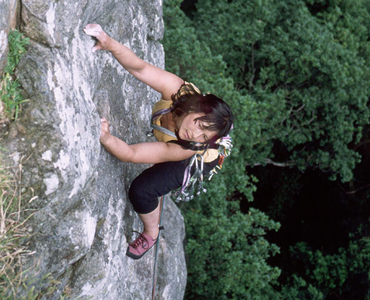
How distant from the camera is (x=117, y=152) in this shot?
3.14 m

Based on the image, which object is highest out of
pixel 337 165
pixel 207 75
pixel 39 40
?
pixel 39 40

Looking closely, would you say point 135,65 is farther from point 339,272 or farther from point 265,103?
point 339,272

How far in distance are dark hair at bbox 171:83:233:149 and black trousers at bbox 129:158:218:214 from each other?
446 millimetres

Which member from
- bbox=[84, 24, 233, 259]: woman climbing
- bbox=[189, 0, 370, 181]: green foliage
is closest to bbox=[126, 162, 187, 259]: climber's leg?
bbox=[84, 24, 233, 259]: woman climbing

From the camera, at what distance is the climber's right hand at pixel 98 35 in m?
2.96

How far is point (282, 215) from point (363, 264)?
3.14 meters

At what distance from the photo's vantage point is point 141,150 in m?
3.23

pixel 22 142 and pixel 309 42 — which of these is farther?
pixel 309 42

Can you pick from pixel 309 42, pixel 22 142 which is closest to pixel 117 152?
pixel 22 142

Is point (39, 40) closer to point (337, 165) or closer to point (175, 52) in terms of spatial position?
point (175, 52)

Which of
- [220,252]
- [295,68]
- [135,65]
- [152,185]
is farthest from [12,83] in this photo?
[295,68]

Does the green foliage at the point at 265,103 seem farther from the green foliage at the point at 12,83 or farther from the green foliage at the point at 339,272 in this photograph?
the green foliage at the point at 12,83

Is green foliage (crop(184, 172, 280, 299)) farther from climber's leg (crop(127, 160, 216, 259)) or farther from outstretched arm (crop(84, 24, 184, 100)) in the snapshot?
outstretched arm (crop(84, 24, 184, 100))

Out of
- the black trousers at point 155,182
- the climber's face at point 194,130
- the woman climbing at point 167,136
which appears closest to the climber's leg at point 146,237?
the woman climbing at point 167,136
